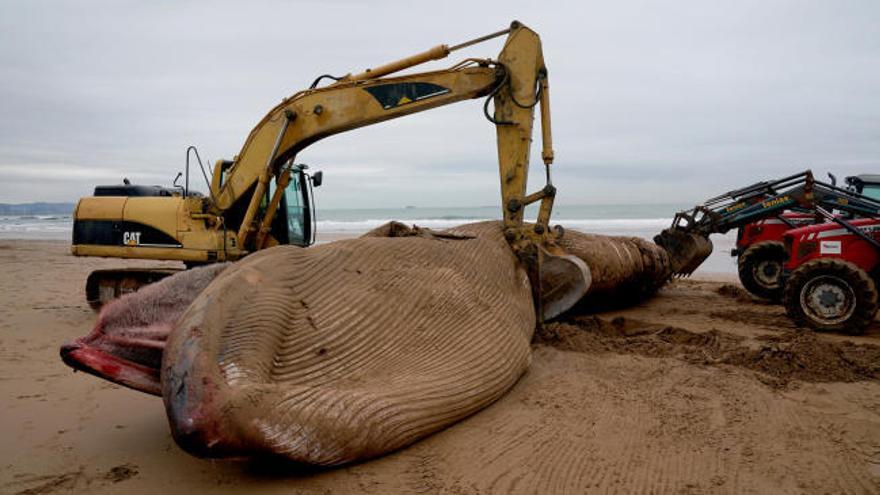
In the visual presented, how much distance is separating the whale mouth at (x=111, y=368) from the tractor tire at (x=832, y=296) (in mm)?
6191

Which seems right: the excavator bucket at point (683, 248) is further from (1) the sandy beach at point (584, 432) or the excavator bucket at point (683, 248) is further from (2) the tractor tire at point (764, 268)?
(1) the sandy beach at point (584, 432)

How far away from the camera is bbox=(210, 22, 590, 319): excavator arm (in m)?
5.66

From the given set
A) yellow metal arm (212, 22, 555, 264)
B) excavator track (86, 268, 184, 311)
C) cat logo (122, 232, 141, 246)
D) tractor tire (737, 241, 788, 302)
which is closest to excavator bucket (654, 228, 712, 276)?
tractor tire (737, 241, 788, 302)

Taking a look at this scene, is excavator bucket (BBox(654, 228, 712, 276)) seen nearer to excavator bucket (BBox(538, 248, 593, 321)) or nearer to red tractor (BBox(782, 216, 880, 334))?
red tractor (BBox(782, 216, 880, 334))

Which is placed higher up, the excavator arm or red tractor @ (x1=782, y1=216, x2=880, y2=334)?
the excavator arm

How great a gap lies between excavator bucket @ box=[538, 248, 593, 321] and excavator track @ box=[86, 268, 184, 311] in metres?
4.56

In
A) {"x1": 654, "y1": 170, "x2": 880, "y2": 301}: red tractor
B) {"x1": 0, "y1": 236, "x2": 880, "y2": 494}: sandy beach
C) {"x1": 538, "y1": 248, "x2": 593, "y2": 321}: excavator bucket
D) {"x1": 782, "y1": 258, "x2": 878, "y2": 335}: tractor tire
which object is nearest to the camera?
{"x1": 0, "y1": 236, "x2": 880, "y2": 494}: sandy beach

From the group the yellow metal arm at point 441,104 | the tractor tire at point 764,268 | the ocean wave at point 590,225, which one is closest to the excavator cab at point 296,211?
the yellow metal arm at point 441,104

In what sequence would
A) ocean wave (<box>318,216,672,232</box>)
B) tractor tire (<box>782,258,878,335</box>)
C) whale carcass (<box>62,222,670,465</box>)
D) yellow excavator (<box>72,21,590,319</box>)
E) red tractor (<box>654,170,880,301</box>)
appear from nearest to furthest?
whale carcass (<box>62,222,670,465</box>), yellow excavator (<box>72,21,590,319</box>), tractor tire (<box>782,258,878,335</box>), red tractor (<box>654,170,880,301</box>), ocean wave (<box>318,216,672,232</box>)

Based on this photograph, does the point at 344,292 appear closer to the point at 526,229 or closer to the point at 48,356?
the point at 526,229

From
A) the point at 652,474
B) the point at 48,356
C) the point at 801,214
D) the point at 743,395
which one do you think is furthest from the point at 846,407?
the point at 801,214

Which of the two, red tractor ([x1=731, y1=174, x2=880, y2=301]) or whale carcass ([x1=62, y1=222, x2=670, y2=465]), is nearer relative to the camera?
whale carcass ([x1=62, y1=222, x2=670, y2=465])

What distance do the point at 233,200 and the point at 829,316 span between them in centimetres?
659

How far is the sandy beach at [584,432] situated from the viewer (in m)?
2.88
